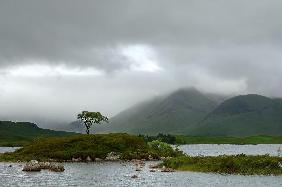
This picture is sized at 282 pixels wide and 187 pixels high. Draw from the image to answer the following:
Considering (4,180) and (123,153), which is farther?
(123,153)

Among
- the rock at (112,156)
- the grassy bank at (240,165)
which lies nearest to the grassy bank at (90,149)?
the rock at (112,156)

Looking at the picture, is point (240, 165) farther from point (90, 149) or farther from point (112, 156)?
point (90, 149)

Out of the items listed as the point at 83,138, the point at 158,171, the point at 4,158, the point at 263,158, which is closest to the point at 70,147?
the point at 83,138

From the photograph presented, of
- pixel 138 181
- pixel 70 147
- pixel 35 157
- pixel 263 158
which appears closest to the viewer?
pixel 138 181

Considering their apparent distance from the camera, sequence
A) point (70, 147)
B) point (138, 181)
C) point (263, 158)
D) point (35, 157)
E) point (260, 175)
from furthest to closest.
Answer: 1. point (70, 147)
2. point (35, 157)
3. point (263, 158)
4. point (260, 175)
5. point (138, 181)

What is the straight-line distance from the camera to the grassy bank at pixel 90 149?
157750 millimetres

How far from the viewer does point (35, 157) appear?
508 feet

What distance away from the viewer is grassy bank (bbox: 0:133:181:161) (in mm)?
157750

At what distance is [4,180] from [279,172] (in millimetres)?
50999

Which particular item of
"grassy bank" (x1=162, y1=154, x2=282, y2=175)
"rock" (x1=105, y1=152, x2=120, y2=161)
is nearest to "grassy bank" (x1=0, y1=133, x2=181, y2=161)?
"rock" (x1=105, y1=152, x2=120, y2=161)

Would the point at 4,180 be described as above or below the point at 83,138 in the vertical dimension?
below

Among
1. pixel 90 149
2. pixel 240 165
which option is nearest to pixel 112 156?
pixel 90 149

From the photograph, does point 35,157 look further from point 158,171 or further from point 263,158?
point 263,158

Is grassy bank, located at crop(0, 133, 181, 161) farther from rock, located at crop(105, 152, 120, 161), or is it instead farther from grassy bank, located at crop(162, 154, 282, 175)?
grassy bank, located at crop(162, 154, 282, 175)
